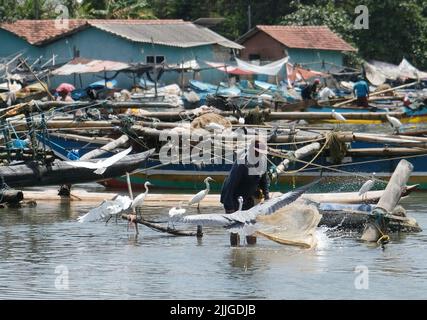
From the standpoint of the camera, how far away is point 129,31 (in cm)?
5200

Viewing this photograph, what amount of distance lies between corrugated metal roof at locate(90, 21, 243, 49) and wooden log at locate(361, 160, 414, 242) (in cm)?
3372

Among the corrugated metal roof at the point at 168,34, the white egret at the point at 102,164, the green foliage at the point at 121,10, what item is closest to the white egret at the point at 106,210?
the white egret at the point at 102,164

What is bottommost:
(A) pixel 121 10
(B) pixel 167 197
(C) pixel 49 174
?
(A) pixel 121 10

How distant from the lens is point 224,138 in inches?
826

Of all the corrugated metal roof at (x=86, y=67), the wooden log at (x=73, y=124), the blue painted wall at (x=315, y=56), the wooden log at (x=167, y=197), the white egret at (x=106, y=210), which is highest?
the white egret at (x=106, y=210)

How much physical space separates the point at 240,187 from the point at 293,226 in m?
0.85

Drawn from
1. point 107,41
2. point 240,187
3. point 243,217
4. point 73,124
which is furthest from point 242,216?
point 107,41

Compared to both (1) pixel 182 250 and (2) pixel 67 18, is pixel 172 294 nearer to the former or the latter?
(1) pixel 182 250

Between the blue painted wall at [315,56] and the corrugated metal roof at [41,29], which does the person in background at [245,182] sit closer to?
the corrugated metal roof at [41,29]

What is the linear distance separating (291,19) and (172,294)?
5021 cm

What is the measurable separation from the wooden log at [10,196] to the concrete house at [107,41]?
32.1 m

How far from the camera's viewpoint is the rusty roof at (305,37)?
188 feet

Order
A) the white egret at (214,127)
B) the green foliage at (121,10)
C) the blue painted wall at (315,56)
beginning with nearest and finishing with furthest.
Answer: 1. the white egret at (214,127)
2. the blue painted wall at (315,56)
3. the green foliage at (121,10)

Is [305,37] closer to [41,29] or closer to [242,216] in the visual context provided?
[41,29]
